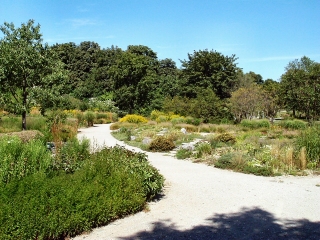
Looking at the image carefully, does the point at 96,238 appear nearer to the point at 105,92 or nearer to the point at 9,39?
the point at 9,39

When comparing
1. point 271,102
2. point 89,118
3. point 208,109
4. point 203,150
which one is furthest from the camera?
point 271,102

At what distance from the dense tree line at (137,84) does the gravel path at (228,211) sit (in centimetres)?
738

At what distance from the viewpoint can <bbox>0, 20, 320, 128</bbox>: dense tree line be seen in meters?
11.7

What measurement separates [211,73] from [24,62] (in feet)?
89.7

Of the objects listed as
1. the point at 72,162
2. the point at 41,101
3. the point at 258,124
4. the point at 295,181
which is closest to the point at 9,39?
the point at 41,101

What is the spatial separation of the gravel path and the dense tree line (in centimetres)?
738

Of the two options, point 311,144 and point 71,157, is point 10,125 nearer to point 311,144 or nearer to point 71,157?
point 71,157

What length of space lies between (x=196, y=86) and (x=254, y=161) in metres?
26.9

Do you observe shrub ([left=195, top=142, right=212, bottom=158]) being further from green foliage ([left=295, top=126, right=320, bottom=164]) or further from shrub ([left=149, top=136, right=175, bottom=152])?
green foliage ([left=295, top=126, right=320, bottom=164])

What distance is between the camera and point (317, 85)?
23750 mm

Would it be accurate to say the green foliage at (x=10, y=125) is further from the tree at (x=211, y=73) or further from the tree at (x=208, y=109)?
the tree at (x=211, y=73)

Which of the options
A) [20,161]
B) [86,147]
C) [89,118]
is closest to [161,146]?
[86,147]

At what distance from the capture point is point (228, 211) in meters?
5.30

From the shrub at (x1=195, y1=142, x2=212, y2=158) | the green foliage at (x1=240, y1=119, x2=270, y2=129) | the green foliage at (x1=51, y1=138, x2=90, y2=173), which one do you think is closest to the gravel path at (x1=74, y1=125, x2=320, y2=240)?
the green foliage at (x1=51, y1=138, x2=90, y2=173)
